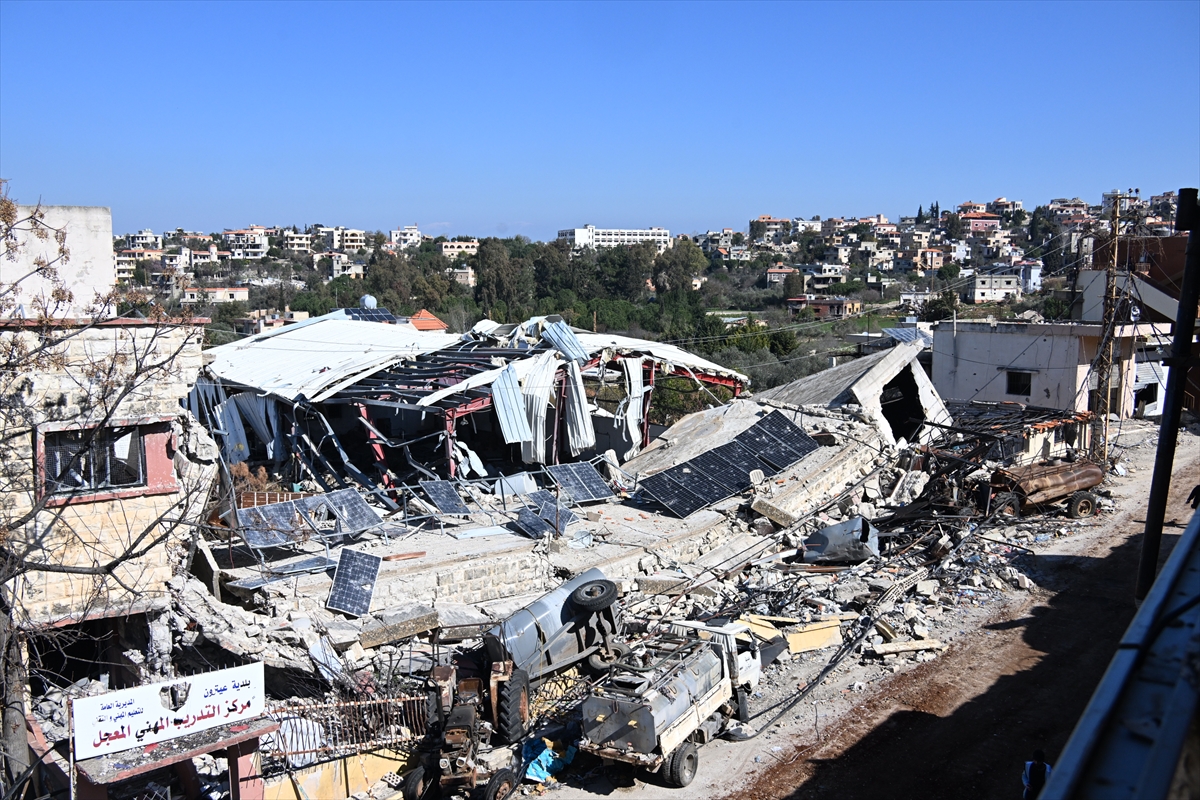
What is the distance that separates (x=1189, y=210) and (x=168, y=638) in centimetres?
1129

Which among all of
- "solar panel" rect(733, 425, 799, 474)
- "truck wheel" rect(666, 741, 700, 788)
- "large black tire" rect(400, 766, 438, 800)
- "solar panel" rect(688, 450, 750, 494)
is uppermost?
"solar panel" rect(733, 425, 799, 474)

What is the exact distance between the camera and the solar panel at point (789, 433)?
1963 cm

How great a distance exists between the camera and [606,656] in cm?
1145

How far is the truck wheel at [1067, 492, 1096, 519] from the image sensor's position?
701 inches

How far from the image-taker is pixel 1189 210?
653 centimetres

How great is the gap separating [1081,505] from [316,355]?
699 inches

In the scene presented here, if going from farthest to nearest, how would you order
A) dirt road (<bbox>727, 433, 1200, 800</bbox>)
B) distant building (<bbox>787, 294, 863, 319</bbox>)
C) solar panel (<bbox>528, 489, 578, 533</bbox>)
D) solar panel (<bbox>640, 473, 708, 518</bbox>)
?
distant building (<bbox>787, 294, 863, 319</bbox>) → solar panel (<bbox>640, 473, 708, 518</bbox>) → solar panel (<bbox>528, 489, 578, 533</bbox>) → dirt road (<bbox>727, 433, 1200, 800</bbox>)

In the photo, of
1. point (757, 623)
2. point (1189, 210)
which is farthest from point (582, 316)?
point (1189, 210)

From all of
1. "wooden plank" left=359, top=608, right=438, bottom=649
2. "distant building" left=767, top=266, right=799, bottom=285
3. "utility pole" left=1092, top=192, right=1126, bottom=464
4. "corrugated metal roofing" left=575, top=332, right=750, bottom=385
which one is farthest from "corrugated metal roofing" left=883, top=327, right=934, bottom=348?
"distant building" left=767, top=266, right=799, bottom=285

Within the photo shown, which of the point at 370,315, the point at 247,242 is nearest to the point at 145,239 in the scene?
the point at 247,242

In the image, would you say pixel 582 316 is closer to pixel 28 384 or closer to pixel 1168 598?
pixel 28 384

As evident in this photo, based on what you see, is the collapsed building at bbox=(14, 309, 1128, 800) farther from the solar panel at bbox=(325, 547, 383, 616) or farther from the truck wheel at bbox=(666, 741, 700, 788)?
the truck wheel at bbox=(666, 741, 700, 788)

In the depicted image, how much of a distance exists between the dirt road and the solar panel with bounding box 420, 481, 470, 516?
806 centimetres

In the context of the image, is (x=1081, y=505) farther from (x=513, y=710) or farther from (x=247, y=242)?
(x=247, y=242)
